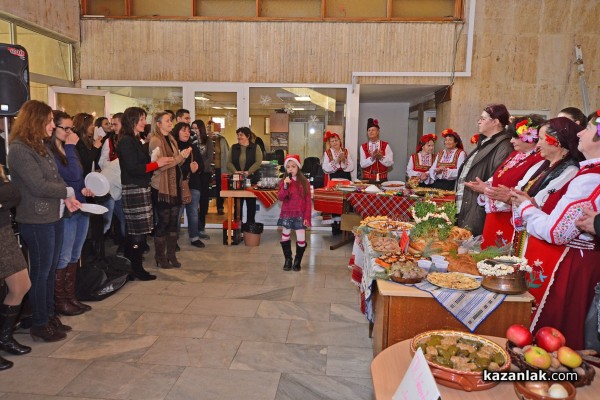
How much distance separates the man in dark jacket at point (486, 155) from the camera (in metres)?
4.07

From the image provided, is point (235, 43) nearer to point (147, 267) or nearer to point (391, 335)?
point (147, 267)

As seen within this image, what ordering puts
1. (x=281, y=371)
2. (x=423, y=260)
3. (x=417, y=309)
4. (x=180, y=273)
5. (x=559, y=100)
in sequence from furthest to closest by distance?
(x=559, y=100) < (x=180, y=273) < (x=281, y=371) < (x=423, y=260) < (x=417, y=309)

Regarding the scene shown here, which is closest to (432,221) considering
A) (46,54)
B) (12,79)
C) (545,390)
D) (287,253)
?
(545,390)

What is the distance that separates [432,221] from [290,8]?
5410 mm

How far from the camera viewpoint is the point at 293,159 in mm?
5438

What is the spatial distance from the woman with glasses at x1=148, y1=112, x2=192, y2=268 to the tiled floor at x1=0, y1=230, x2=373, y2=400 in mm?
534

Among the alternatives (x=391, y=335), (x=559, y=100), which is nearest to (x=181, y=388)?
(x=391, y=335)

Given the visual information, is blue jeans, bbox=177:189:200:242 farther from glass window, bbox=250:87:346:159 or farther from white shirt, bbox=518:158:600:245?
white shirt, bbox=518:158:600:245

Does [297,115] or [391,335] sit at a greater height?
[297,115]

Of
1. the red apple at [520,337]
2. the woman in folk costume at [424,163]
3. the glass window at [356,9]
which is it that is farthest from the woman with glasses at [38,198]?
the glass window at [356,9]

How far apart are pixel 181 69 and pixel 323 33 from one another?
2368 mm

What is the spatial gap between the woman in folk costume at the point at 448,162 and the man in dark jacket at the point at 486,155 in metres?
2.33

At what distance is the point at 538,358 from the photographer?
1623 mm

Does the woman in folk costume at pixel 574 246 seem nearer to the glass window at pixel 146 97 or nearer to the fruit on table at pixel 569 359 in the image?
the fruit on table at pixel 569 359
